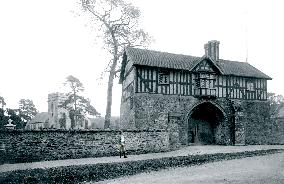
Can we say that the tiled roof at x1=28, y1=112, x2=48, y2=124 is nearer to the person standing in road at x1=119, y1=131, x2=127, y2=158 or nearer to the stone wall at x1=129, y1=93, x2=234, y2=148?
the stone wall at x1=129, y1=93, x2=234, y2=148

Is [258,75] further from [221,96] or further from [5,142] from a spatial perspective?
[5,142]

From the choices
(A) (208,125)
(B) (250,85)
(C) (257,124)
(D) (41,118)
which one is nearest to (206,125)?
(A) (208,125)

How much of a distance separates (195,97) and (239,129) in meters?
4.98

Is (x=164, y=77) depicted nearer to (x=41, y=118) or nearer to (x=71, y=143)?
(x=71, y=143)

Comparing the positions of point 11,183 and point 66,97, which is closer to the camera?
point 11,183

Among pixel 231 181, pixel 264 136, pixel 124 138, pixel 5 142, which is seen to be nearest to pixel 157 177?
pixel 231 181

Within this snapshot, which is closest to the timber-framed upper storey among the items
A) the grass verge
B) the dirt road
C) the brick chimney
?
the brick chimney

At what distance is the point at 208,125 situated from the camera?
27.2 metres

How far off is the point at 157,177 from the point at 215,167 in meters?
3.70

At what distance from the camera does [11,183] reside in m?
11.8

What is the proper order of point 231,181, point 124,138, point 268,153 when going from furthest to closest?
point 268,153
point 124,138
point 231,181

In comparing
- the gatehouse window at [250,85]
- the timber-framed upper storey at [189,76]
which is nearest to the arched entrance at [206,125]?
the timber-framed upper storey at [189,76]

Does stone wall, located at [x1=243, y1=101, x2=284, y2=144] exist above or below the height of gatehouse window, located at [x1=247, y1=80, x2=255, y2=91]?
below

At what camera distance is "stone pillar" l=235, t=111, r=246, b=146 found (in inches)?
999
